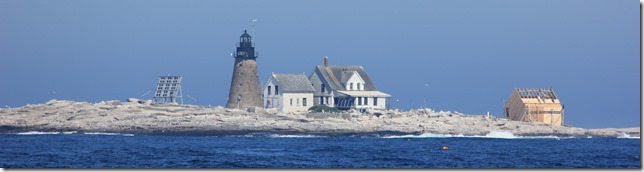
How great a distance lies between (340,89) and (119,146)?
1186 inches

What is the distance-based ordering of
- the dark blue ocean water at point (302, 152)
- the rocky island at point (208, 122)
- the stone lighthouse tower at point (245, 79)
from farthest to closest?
the stone lighthouse tower at point (245, 79)
the rocky island at point (208, 122)
the dark blue ocean water at point (302, 152)

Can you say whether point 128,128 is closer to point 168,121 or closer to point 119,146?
point 168,121

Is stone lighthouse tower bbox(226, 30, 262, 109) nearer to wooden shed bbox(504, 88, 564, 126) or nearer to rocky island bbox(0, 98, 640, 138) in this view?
rocky island bbox(0, 98, 640, 138)

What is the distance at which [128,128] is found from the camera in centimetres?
9212

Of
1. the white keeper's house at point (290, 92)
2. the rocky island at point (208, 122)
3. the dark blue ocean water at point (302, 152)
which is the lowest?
the dark blue ocean water at point (302, 152)

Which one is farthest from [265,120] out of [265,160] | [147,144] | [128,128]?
[265,160]

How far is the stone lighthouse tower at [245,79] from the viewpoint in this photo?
96.8 m

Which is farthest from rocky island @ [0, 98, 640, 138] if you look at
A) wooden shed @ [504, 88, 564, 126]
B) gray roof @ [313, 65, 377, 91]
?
gray roof @ [313, 65, 377, 91]

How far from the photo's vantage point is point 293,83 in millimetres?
98125

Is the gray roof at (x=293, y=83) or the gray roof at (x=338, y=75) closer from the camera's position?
the gray roof at (x=293, y=83)

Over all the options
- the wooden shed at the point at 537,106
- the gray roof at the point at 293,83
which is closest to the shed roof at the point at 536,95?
the wooden shed at the point at 537,106

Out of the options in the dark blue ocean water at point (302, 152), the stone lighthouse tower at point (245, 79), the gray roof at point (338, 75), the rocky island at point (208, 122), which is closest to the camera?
the dark blue ocean water at point (302, 152)

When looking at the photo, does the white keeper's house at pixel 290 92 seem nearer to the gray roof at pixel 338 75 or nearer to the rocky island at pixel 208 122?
the rocky island at pixel 208 122

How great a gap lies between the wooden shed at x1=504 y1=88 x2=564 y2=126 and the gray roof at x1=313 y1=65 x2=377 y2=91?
34.7ft
